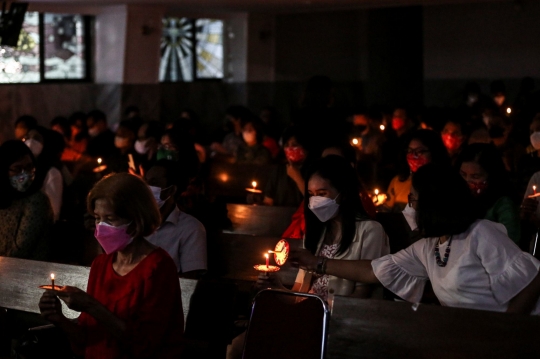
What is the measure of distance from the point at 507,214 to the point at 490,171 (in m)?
0.26

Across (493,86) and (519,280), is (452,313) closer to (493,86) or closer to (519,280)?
(519,280)

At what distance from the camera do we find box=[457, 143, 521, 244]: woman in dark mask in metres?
5.46

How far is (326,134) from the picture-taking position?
7.73 metres

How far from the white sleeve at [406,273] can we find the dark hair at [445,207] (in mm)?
299

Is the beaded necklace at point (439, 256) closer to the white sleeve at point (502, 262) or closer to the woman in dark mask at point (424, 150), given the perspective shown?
the white sleeve at point (502, 262)

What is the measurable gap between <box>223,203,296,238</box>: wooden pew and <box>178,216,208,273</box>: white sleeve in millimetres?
2275

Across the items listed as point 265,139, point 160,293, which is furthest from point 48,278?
point 265,139

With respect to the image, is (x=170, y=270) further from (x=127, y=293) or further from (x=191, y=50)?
(x=191, y=50)

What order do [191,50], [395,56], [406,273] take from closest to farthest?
[406,273] → [191,50] → [395,56]

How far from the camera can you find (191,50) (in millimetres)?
19094

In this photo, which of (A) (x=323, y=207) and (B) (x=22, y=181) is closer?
(A) (x=323, y=207)

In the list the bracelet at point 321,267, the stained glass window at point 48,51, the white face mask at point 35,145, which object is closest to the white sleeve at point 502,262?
the bracelet at point 321,267

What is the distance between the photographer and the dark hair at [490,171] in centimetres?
547

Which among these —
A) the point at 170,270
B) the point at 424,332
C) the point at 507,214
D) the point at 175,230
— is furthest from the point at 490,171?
the point at 170,270
